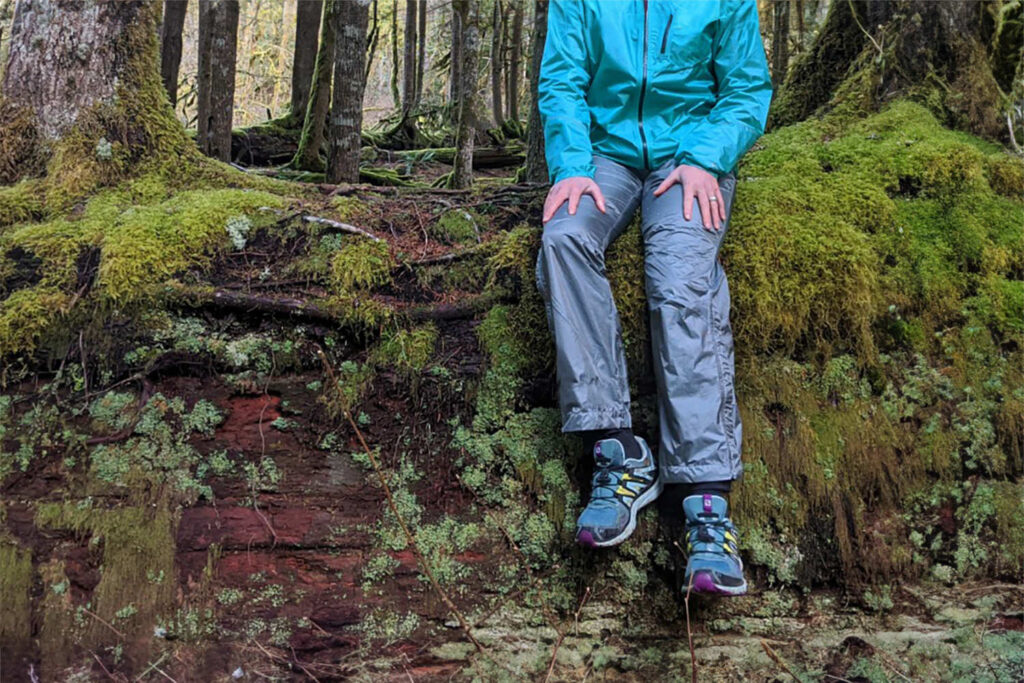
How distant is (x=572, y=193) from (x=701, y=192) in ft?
1.83

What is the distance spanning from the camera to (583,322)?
2.72 metres

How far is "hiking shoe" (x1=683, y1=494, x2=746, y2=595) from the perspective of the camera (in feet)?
7.81

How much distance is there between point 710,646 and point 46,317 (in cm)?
321

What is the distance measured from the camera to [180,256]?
3195 mm

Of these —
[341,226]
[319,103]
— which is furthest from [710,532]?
[319,103]

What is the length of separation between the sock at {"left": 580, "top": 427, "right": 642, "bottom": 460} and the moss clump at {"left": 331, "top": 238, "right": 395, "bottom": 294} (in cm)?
125

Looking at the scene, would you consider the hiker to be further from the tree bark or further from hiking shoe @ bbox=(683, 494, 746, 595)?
the tree bark

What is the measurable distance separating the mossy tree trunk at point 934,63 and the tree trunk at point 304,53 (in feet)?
23.8

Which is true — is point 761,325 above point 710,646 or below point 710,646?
above

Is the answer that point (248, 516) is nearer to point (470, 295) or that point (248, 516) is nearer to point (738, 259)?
point (470, 295)

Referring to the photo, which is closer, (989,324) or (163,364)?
(163,364)

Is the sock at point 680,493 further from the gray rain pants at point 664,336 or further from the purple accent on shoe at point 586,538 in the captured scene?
the purple accent on shoe at point 586,538

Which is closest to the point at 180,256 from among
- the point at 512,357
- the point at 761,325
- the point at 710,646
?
the point at 512,357

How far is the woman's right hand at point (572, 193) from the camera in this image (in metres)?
2.92
